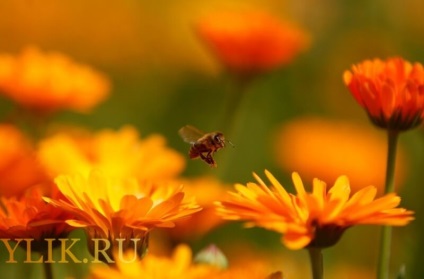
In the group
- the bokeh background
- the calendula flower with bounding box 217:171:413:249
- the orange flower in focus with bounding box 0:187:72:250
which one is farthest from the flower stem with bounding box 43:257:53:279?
the bokeh background

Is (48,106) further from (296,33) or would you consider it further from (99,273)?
(99,273)

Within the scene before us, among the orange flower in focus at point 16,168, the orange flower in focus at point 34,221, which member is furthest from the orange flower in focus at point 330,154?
the orange flower in focus at point 34,221

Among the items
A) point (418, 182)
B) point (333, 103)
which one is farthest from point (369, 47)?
point (418, 182)

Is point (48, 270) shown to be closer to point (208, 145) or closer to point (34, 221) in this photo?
point (34, 221)

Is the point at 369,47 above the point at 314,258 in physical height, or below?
above

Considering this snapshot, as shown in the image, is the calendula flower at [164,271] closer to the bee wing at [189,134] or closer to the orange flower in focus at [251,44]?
A: the bee wing at [189,134]

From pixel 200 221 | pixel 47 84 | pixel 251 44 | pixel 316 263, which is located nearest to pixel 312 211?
pixel 316 263
